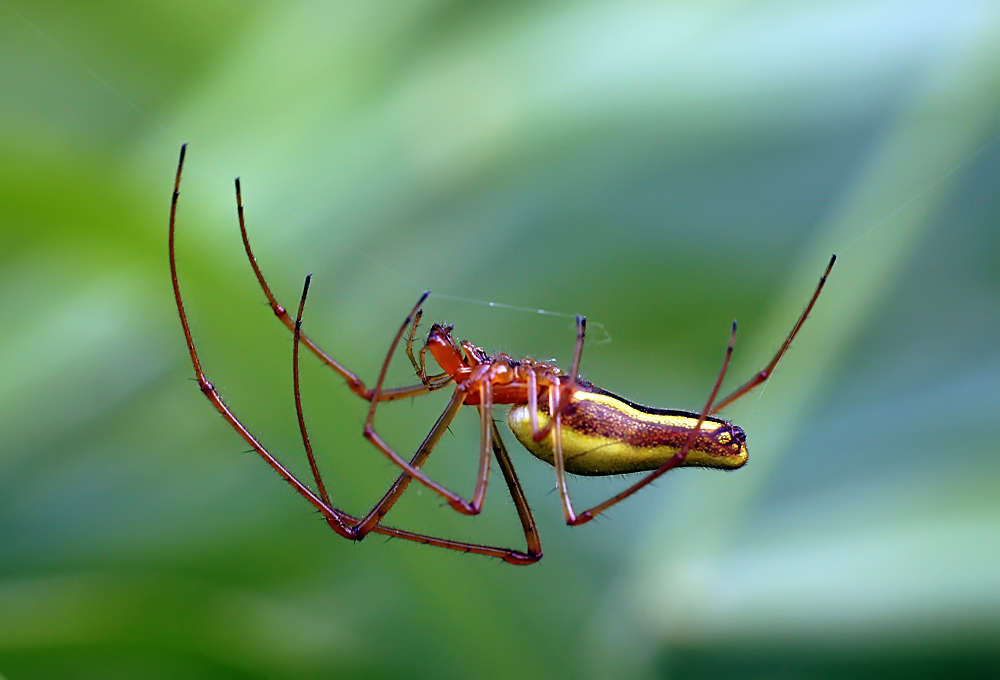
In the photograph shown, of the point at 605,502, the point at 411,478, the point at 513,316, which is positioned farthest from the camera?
the point at 513,316

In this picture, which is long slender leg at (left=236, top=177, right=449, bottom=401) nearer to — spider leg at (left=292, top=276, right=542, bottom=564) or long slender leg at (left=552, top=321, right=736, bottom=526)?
spider leg at (left=292, top=276, right=542, bottom=564)

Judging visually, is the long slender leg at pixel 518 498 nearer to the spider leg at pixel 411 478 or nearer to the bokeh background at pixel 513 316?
the spider leg at pixel 411 478

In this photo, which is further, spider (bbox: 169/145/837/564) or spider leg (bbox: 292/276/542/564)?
spider leg (bbox: 292/276/542/564)

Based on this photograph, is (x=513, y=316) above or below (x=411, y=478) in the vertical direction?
above

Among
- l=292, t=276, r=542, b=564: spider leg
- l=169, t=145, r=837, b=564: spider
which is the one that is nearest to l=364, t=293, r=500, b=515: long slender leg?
l=169, t=145, r=837, b=564: spider

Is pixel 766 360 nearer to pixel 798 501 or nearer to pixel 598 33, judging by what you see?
pixel 798 501

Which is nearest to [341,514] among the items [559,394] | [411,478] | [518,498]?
[411,478]

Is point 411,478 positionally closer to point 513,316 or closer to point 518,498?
point 518,498

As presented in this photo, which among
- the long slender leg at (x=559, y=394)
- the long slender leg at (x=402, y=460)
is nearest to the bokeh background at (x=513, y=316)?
the long slender leg at (x=402, y=460)
